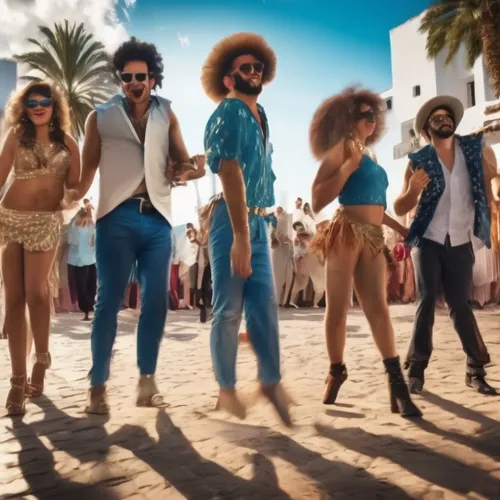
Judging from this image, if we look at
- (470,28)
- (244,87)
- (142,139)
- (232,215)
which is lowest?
(232,215)

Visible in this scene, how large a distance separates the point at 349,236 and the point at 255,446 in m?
1.22

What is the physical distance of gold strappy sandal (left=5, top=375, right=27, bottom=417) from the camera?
11.0 ft

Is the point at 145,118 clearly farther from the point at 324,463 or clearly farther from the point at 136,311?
the point at 136,311

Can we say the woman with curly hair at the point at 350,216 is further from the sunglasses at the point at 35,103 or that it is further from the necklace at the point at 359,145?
the sunglasses at the point at 35,103

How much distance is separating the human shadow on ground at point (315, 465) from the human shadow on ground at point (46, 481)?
0.67 meters

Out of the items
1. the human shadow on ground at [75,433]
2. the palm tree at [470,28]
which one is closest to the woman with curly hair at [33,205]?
the human shadow on ground at [75,433]

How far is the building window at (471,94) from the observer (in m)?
16.7

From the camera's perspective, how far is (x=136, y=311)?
11.1 m

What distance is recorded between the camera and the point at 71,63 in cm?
619

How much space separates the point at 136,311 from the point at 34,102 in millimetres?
7637

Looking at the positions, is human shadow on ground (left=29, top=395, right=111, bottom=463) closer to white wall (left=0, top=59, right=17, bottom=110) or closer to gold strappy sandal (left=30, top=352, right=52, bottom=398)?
gold strappy sandal (left=30, top=352, right=52, bottom=398)

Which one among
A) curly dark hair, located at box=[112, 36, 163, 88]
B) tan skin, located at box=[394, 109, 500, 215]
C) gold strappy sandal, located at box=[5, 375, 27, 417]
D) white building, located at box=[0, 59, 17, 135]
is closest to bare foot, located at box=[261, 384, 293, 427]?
gold strappy sandal, located at box=[5, 375, 27, 417]

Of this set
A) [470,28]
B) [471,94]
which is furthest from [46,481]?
[471,94]

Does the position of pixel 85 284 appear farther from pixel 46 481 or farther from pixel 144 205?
pixel 46 481
